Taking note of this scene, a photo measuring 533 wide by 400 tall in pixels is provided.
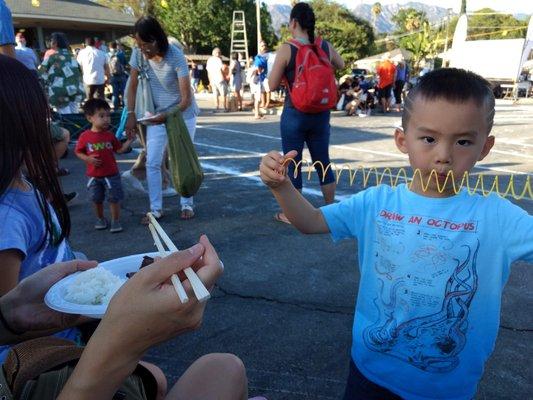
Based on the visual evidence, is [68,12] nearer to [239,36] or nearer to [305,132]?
[239,36]

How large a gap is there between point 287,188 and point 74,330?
1065 mm

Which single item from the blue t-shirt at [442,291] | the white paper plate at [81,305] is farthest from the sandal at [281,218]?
the blue t-shirt at [442,291]

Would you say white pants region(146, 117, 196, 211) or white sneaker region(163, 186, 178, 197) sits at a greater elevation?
white pants region(146, 117, 196, 211)

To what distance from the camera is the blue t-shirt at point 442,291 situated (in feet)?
4.80

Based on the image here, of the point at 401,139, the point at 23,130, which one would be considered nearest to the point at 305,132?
the point at 401,139

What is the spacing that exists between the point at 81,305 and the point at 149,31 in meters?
3.44

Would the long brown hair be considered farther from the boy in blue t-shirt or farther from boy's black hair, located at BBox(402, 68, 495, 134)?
boy's black hair, located at BBox(402, 68, 495, 134)

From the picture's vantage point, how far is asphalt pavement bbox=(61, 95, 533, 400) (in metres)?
2.43

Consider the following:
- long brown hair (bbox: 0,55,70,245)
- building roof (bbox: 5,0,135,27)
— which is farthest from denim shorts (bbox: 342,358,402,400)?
building roof (bbox: 5,0,135,27)

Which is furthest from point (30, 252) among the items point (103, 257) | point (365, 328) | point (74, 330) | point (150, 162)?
point (150, 162)

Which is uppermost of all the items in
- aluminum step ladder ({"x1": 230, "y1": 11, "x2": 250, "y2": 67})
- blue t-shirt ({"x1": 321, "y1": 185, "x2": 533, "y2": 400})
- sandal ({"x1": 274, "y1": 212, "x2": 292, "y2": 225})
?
aluminum step ladder ({"x1": 230, "y1": 11, "x2": 250, "y2": 67})

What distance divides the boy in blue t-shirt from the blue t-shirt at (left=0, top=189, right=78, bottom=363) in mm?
879

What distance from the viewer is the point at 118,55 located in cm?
1365

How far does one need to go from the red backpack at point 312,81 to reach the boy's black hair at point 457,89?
2509mm
